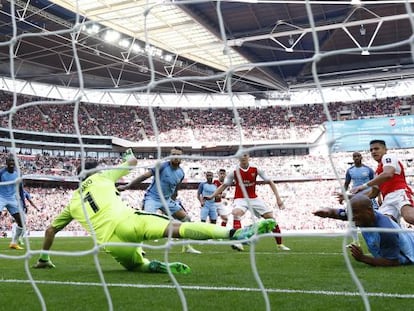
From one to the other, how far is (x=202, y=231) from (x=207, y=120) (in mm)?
40347

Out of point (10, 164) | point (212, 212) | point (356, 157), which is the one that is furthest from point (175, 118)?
point (356, 157)

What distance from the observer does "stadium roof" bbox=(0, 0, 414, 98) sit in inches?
955

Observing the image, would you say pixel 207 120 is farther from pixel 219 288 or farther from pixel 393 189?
pixel 219 288

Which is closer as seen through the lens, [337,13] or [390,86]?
[337,13]

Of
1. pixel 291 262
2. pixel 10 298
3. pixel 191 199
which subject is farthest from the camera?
pixel 191 199

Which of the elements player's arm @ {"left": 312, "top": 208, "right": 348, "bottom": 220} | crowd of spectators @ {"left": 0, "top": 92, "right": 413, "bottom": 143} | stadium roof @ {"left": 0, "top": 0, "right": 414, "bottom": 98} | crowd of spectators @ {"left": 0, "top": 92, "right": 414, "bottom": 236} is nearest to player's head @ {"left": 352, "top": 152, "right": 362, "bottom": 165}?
player's arm @ {"left": 312, "top": 208, "right": 348, "bottom": 220}

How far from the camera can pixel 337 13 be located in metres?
25.4

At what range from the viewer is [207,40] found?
2861 centimetres

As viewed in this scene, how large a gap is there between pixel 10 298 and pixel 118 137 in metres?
38.0

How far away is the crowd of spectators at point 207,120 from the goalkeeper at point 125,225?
34960 mm

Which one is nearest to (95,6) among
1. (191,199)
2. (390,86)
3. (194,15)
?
(194,15)

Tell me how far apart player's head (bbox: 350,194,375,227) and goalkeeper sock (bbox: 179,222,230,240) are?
1.42m

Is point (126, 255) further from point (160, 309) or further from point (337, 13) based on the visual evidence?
point (337, 13)

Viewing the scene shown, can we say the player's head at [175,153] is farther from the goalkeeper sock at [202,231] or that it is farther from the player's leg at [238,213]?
the goalkeeper sock at [202,231]
